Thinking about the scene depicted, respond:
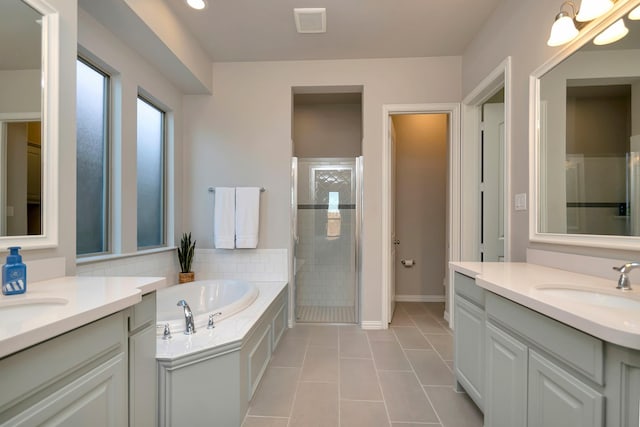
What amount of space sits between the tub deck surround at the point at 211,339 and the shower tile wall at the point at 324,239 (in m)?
1.37

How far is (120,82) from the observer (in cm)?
217

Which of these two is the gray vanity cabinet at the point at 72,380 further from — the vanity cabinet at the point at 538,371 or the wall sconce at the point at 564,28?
the wall sconce at the point at 564,28

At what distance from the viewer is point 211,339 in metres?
1.53

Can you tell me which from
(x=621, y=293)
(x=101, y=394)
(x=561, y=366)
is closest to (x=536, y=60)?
(x=621, y=293)

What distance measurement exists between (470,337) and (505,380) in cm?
43

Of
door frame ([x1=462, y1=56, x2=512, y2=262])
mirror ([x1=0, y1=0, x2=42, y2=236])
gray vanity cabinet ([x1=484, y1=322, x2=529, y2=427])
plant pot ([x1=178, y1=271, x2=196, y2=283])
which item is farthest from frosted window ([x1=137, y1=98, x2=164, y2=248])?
door frame ([x1=462, y1=56, x2=512, y2=262])

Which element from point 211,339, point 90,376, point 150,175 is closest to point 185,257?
point 150,175

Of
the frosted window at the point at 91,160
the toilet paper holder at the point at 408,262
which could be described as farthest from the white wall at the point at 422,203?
the frosted window at the point at 91,160

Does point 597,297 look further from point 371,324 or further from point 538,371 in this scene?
point 371,324

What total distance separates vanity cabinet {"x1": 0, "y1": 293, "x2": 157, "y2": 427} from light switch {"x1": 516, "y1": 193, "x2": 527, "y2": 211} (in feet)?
7.02

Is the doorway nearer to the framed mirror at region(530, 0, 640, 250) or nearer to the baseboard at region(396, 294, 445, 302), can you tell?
the baseboard at region(396, 294, 445, 302)

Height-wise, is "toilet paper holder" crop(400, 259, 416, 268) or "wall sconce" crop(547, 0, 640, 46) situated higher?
"wall sconce" crop(547, 0, 640, 46)

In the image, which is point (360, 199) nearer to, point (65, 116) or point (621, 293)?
point (621, 293)

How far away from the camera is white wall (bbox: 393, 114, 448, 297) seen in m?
3.89
